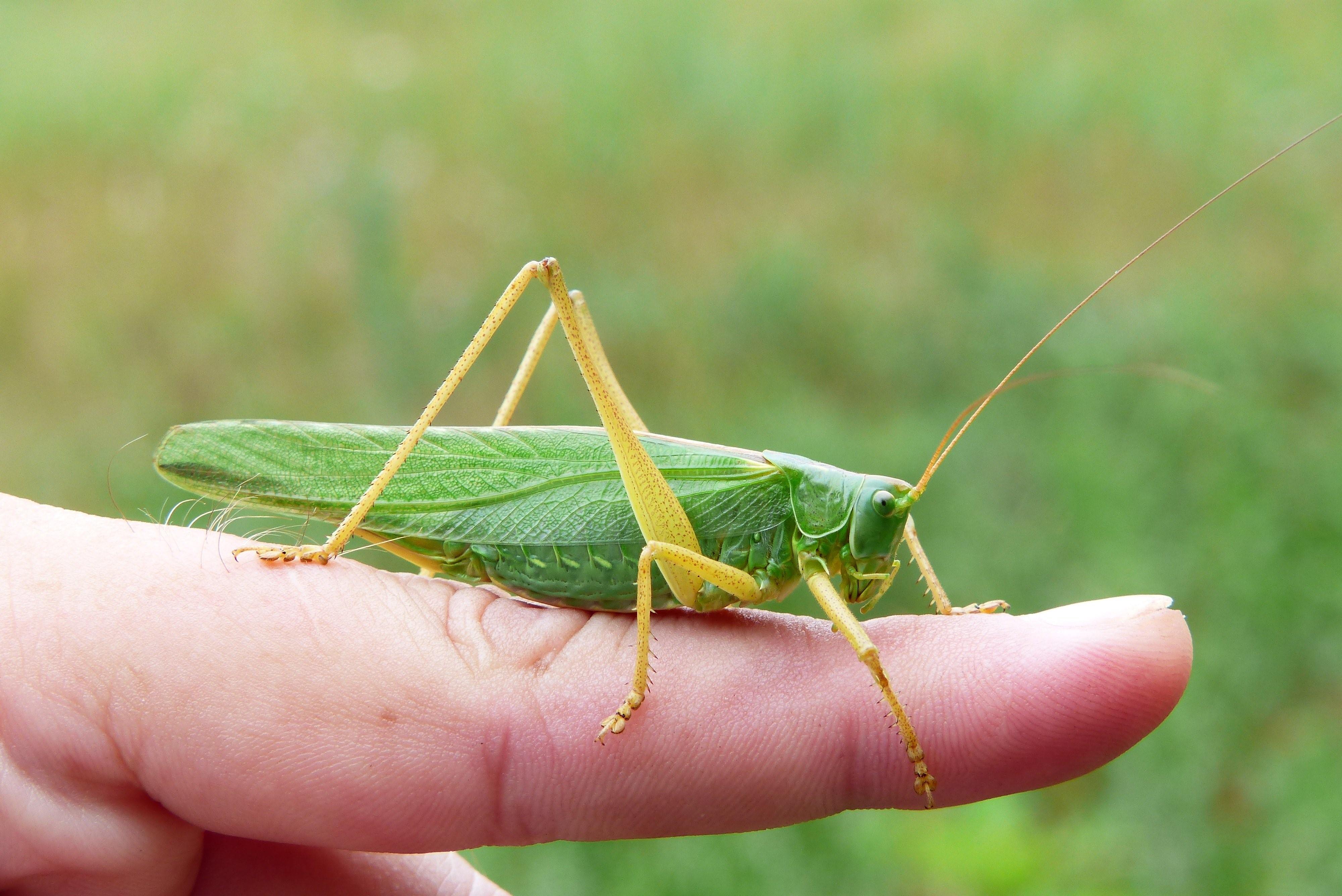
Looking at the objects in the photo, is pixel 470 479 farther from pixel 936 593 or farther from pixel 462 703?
pixel 936 593

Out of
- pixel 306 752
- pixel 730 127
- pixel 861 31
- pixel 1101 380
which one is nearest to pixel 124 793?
pixel 306 752

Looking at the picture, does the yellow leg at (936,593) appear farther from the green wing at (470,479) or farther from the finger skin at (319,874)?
the finger skin at (319,874)

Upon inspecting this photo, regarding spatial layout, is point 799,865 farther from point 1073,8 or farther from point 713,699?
point 1073,8

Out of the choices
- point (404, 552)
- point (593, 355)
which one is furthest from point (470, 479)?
point (593, 355)

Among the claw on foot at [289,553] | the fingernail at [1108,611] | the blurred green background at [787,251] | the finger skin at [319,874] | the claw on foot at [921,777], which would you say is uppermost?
the blurred green background at [787,251]

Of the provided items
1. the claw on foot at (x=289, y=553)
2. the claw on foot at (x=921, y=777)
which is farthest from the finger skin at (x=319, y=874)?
the claw on foot at (x=921, y=777)
